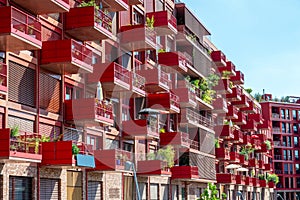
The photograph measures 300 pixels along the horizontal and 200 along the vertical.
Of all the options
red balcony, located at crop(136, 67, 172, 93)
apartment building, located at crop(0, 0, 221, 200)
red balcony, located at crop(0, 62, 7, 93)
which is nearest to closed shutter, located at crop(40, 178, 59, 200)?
apartment building, located at crop(0, 0, 221, 200)

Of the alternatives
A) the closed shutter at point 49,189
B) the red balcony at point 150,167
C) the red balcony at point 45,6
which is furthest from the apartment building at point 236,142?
the red balcony at point 45,6

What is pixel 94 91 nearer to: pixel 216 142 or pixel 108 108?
pixel 108 108

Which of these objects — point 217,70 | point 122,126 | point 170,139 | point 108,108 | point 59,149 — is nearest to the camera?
point 59,149

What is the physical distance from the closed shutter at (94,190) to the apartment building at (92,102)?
6 cm

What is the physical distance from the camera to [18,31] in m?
27.5

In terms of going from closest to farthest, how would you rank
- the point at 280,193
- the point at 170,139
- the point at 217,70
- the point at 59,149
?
the point at 59,149
the point at 170,139
the point at 217,70
the point at 280,193

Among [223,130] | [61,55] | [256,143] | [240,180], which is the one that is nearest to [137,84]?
[61,55]

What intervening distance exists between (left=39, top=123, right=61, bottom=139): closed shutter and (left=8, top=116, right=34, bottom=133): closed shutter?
0.94 meters

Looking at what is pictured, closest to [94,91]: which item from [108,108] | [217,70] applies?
[108,108]

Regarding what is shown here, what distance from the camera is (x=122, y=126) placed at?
4138cm

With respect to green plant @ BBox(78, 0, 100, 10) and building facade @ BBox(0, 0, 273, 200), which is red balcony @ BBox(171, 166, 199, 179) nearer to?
building facade @ BBox(0, 0, 273, 200)

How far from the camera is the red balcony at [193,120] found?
53.0 meters

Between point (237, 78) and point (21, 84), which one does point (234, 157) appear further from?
point (21, 84)

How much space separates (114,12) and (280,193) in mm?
82346
